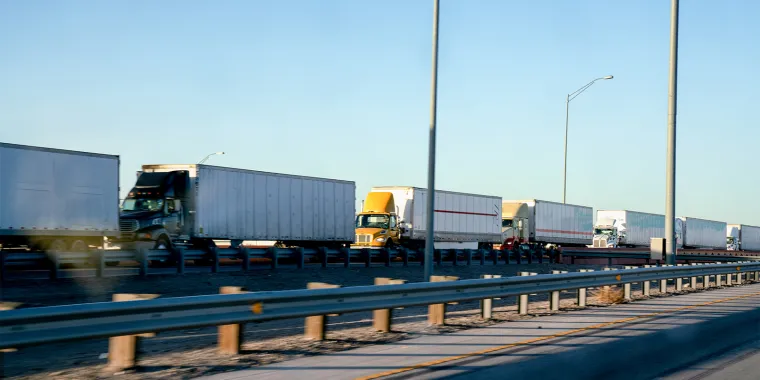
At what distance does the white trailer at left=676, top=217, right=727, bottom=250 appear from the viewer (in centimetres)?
7469

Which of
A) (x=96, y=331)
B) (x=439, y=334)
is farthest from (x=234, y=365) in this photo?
(x=439, y=334)

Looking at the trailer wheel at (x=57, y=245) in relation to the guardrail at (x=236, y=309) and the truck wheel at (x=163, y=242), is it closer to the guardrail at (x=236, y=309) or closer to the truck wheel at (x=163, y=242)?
the truck wheel at (x=163, y=242)

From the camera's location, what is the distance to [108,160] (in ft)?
100

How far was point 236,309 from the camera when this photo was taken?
947cm

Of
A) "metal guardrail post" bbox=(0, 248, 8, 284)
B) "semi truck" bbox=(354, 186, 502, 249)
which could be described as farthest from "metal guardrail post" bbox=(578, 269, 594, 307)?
"semi truck" bbox=(354, 186, 502, 249)

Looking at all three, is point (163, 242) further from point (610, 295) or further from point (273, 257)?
point (610, 295)

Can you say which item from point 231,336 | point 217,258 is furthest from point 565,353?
point 217,258

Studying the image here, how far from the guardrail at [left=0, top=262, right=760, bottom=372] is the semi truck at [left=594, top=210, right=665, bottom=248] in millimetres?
52454

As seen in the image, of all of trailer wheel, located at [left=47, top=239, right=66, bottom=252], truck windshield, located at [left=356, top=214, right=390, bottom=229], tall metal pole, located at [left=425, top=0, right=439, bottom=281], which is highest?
tall metal pole, located at [left=425, top=0, right=439, bottom=281]

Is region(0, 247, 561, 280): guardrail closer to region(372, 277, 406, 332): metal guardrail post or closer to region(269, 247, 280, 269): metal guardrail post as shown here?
region(269, 247, 280, 269): metal guardrail post

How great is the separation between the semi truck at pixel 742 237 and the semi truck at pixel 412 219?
4946 centimetres

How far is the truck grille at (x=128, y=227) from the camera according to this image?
31.6m

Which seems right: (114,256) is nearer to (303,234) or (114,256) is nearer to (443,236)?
(303,234)

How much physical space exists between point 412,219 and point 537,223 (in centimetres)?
1402
